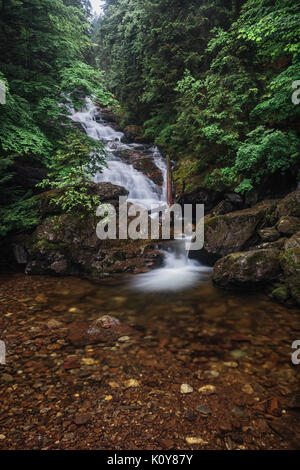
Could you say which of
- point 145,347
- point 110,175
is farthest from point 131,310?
point 110,175

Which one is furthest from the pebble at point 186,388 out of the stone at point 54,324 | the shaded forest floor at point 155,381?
the stone at point 54,324

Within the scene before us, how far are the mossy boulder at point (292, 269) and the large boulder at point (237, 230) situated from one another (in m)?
1.81

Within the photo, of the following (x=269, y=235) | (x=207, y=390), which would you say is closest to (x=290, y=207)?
(x=269, y=235)

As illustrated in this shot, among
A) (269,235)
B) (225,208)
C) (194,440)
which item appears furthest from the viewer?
(225,208)

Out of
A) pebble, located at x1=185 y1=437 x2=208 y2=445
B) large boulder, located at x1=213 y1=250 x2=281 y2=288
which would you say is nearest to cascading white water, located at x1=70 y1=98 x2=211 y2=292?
large boulder, located at x1=213 y1=250 x2=281 y2=288

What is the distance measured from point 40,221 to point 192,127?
6340 millimetres

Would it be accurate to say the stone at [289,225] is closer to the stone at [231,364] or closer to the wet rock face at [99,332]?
the stone at [231,364]

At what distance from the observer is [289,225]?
502 cm

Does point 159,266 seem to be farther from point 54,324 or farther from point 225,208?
point 54,324

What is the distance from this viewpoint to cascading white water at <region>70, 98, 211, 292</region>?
19.0ft

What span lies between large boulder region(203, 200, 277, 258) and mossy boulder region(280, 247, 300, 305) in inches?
71.2

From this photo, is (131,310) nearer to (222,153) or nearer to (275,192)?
(275,192)

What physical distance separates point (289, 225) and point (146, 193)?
8.74 metres
